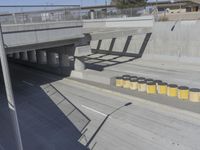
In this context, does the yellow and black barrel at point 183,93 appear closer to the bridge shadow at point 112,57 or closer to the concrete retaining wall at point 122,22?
the bridge shadow at point 112,57

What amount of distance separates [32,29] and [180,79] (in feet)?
50.1

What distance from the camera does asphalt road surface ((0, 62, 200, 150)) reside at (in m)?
13.5

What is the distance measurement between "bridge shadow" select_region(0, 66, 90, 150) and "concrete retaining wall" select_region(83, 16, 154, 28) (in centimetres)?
2007

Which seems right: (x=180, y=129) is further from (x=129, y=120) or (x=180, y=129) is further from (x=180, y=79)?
(x=180, y=79)

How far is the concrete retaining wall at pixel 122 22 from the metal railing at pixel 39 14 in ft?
48.1

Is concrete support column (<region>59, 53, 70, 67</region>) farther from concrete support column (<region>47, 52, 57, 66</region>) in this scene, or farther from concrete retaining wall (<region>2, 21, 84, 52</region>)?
concrete retaining wall (<region>2, 21, 84, 52</region>)

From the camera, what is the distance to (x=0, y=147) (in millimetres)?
13562

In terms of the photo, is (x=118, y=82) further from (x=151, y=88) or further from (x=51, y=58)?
(x=51, y=58)

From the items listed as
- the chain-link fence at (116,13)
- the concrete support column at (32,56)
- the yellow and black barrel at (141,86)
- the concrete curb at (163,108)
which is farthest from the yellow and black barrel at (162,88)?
the chain-link fence at (116,13)

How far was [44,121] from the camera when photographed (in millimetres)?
16922

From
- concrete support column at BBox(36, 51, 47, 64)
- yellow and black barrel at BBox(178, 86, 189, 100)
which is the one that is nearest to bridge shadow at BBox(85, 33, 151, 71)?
concrete support column at BBox(36, 51, 47, 64)

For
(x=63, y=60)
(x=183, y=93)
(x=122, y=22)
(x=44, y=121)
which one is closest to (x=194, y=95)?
(x=183, y=93)

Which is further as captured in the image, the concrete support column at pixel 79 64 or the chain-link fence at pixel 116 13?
the chain-link fence at pixel 116 13

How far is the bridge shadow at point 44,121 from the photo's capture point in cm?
1396
